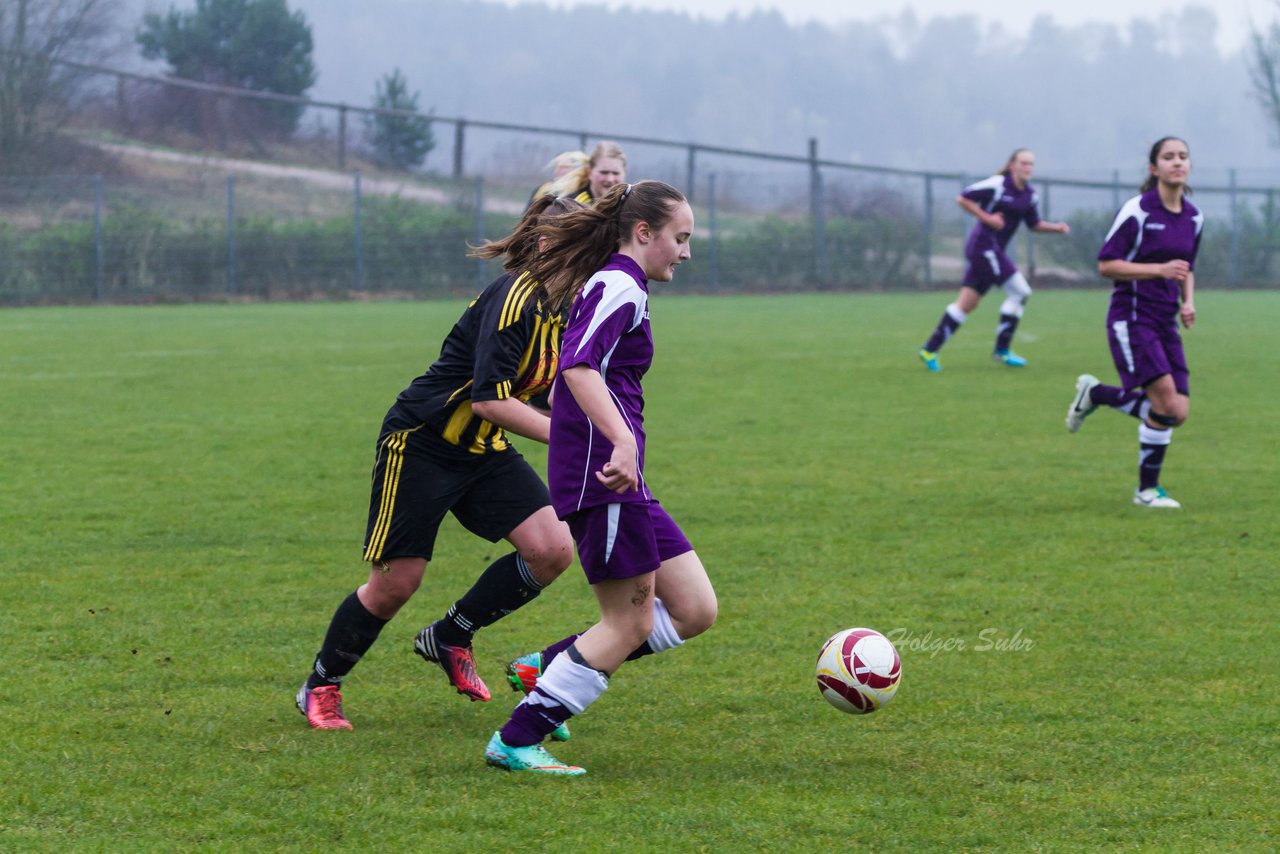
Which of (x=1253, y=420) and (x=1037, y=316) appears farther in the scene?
(x=1037, y=316)

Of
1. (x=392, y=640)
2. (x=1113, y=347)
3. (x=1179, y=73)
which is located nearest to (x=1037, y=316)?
(x=1113, y=347)

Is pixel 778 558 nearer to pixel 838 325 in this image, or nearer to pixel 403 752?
pixel 403 752

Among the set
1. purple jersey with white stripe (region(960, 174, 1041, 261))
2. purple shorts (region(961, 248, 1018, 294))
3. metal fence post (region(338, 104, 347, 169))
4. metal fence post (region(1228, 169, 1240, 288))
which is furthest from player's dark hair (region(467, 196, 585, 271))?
metal fence post (region(338, 104, 347, 169))

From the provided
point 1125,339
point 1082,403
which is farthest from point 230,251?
point 1125,339

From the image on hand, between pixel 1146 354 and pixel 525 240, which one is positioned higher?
pixel 525 240

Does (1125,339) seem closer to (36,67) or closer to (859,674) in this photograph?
(859,674)

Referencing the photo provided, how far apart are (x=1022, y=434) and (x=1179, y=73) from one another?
151 metres

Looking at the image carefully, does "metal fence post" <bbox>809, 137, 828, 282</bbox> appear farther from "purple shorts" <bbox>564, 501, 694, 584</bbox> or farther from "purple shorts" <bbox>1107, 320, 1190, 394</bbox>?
"purple shorts" <bbox>564, 501, 694, 584</bbox>

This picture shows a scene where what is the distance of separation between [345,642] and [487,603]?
49 centimetres

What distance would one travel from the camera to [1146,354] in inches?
324

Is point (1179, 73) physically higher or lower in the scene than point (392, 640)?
higher

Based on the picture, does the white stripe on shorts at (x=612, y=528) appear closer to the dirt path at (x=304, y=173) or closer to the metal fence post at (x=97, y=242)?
the metal fence post at (x=97, y=242)

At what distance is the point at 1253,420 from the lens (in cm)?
1162

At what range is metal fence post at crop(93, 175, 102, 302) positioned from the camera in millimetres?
28859
